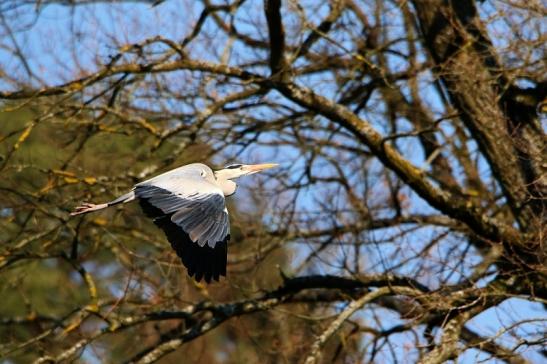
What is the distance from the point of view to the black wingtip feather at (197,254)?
6.46m

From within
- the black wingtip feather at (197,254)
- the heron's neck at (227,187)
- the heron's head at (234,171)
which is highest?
the heron's head at (234,171)

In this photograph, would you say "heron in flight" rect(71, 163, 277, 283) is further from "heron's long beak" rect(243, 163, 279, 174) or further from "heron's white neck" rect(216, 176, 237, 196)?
"heron's long beak" rect(243, 163, 279, 174)

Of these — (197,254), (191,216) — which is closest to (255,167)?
(191,216)

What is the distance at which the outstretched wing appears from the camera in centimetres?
653

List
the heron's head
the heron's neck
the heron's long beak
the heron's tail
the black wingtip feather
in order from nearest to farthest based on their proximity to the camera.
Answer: the black wingtip feather → the heron's tail → the heron's neck → the heron's head → the heron's long beak

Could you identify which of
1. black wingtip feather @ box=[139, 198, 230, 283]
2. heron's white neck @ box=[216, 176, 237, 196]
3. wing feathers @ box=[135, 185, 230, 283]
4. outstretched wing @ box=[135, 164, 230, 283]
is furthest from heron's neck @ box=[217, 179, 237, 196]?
black wingtip feather @ box=[139, 198, 230, 283]

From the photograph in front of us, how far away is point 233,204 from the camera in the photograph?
38.2 feet

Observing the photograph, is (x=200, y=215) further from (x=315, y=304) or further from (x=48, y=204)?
(x=315, y=304)

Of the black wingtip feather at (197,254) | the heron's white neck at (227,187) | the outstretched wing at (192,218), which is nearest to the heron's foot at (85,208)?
the outstretched wing at (192,218)

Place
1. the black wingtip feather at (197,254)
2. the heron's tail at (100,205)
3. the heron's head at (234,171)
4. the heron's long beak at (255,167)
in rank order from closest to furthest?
the black wingtip feather at (197,254) → the heron's tail at (100,205) → the heron's head at (234,171) → the heron's long beak at (255,167)

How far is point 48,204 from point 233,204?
324cm

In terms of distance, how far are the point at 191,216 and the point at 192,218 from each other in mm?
31

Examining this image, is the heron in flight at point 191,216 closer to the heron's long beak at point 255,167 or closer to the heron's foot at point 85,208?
the heron's foot at point 85,208

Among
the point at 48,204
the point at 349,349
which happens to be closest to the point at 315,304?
the point at 349,349
